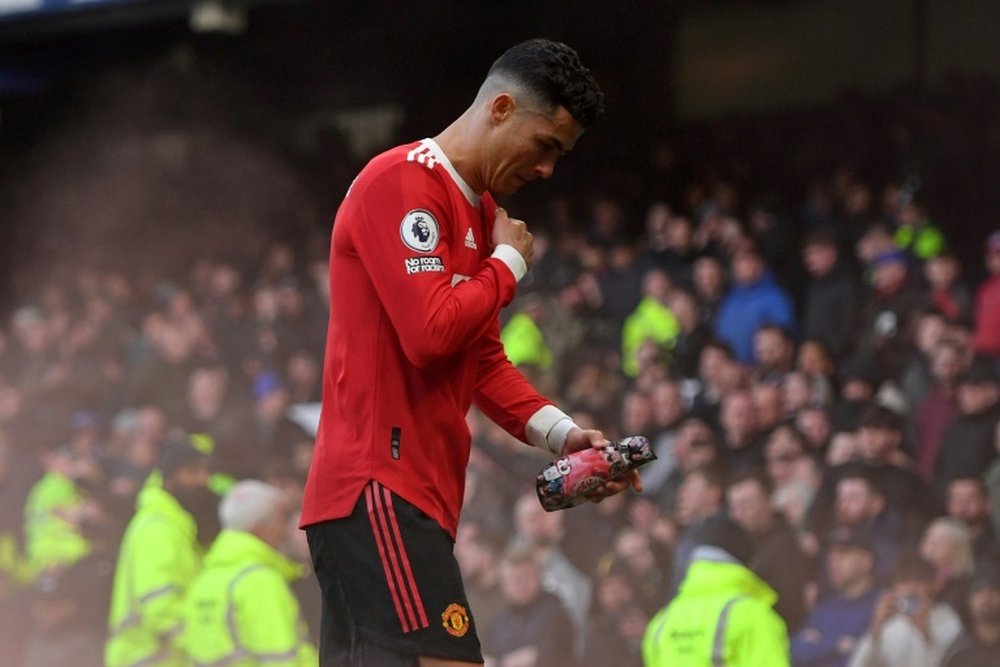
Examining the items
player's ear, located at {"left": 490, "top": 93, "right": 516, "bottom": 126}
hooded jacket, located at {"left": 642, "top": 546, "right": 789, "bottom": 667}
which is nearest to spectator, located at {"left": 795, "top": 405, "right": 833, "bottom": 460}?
hooded jacket, located at {"left": 642, "top": 546, "right": 789, "bottom": 667}

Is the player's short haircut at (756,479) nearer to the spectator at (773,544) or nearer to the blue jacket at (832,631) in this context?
the spectator at (773,544)

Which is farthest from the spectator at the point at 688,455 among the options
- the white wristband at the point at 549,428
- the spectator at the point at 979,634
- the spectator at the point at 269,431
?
the white wristband at the point at 549,428

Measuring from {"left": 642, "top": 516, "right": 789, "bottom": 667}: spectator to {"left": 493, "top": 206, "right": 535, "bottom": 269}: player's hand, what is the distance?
3.72m

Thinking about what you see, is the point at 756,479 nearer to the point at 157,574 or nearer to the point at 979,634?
the point at 979,634

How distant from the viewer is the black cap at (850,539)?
680 centimetres

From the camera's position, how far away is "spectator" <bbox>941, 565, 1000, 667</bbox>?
6.49 metres

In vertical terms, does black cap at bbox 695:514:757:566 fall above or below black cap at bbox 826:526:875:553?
above

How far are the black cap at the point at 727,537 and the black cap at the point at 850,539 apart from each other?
32 cm

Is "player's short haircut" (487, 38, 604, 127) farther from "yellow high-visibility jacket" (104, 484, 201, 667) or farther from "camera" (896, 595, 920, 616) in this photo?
"yellow high-visibility jacket" (104, 484, 201, 667)

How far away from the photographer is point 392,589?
3072 millimetres

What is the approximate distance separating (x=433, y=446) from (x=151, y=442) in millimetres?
6672

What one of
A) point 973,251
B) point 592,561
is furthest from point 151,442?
point 973,251

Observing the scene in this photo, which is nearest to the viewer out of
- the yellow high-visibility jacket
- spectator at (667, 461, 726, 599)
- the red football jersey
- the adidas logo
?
the red football jersey

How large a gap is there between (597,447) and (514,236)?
0.45m
